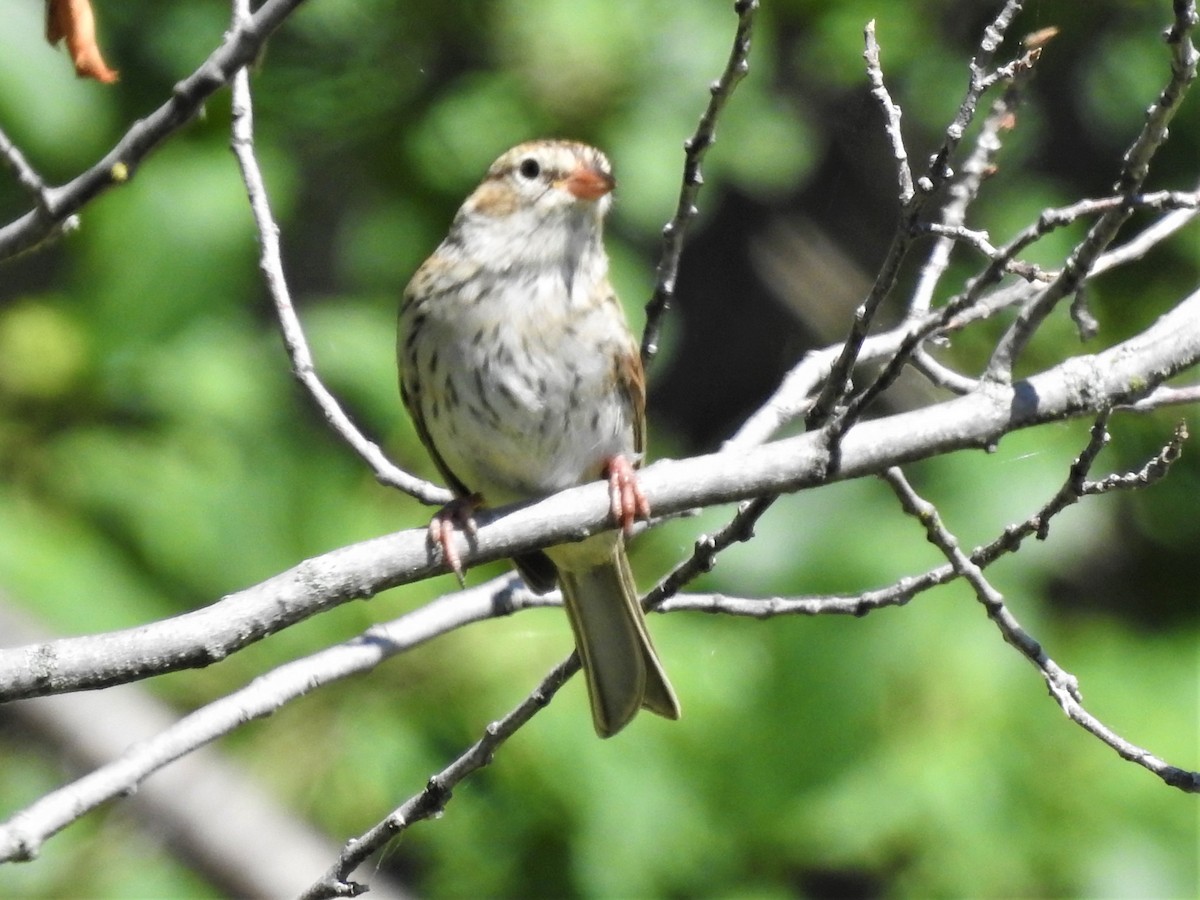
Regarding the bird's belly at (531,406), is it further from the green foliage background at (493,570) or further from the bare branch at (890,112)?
the bare branch at (890,112)

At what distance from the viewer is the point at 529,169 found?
339 centimetres

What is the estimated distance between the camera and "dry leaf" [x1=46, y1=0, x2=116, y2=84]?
5.24ft

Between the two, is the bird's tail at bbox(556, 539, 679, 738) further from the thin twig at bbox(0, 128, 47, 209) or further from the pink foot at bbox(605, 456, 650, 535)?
the thin twig at bbox(0, 128, 47, 209)

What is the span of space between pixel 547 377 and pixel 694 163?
0.82 m

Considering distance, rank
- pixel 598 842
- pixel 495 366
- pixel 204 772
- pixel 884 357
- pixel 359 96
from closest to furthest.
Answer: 1. pixel 884 357
2. pixel 495 366
3. pixel 598 842
4. pixel 204 772
5. pixel 359 96

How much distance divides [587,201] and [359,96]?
1.33 metres

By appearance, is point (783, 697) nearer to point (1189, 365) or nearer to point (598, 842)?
point (598, 842)

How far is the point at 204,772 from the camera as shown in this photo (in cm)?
396

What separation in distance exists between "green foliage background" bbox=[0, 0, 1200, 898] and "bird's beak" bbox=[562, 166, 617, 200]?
682 millimetres

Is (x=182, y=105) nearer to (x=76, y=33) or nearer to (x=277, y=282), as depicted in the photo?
(x=76, y=33)

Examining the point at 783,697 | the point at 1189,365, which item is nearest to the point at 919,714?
the point at 783,697

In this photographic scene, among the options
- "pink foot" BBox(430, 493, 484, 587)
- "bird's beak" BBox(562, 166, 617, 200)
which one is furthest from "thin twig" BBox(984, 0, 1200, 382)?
"bird's beak" BBox(562, 166, 617, 200)

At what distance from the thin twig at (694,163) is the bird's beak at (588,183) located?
1.64ft

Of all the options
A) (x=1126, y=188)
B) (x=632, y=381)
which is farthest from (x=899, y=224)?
(x=632, y=381)
